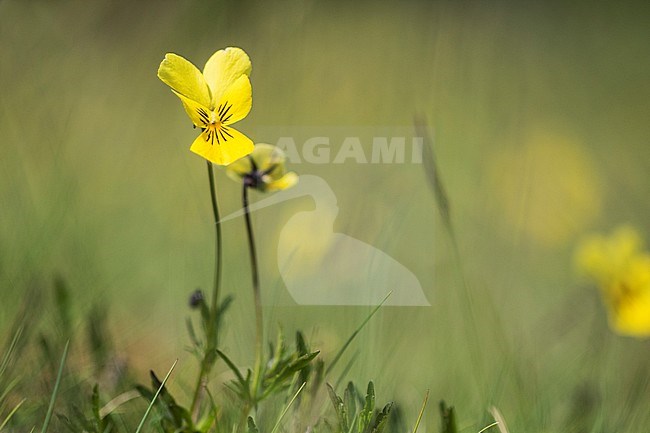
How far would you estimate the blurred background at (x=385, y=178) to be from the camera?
1.09 m

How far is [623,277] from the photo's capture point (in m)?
1.33

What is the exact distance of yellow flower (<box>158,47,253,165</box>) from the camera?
71 cm

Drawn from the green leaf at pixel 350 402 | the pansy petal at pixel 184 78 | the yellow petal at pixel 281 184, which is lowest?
the green leaf at pixel 350 402

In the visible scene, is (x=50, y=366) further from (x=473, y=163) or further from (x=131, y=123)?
(x=473, y=163)

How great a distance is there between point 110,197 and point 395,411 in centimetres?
125

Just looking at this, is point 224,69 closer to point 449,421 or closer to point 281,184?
point 281,184

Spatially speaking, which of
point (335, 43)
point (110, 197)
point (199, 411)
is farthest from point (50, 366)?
point (335, 43)

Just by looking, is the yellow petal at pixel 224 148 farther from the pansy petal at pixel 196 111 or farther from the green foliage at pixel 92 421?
the green foliage at pixel 92 421

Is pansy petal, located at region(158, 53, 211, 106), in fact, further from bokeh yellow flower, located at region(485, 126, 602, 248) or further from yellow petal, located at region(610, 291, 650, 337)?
bokeh yellow flower, located at region(485, 126, 602, 248)

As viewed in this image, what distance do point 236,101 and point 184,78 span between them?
48 millimetres

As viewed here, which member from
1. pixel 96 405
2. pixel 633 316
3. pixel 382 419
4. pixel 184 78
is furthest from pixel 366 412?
pixel 633 316

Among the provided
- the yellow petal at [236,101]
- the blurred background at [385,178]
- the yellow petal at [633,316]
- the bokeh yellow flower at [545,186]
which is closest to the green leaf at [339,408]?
the blurred background at [385,178]

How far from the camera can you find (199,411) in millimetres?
848

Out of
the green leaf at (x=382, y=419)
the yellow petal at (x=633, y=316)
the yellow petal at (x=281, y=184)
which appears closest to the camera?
the green leaf at (x=382, y=419)
